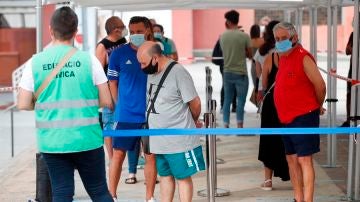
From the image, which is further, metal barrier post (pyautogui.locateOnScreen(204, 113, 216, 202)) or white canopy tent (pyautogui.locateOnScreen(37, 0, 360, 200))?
white canopy tent (pyautogui.locateOnScreen(37, 0, 360, 200))

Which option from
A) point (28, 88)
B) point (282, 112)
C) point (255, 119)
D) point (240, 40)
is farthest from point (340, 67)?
point (28, 88)

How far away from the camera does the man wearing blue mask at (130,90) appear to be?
24.4 ft

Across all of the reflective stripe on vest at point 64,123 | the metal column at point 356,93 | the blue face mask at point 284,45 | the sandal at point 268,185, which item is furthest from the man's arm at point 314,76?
the reflective stripe on vest at point 64,123

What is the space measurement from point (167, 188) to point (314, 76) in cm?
154

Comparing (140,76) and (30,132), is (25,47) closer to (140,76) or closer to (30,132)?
(30,132)

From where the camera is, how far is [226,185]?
881 cm

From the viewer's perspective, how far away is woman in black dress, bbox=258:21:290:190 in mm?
7750

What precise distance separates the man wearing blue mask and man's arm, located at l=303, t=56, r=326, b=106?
1.55 m

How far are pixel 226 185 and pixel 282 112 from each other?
6.60ft

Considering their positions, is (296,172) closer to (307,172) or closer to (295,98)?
(307,172)

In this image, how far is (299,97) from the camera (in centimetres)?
689

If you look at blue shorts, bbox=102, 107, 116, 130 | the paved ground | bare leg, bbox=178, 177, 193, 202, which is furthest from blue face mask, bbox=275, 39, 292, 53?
blue shorts, bbox=102, 107, 116, 130

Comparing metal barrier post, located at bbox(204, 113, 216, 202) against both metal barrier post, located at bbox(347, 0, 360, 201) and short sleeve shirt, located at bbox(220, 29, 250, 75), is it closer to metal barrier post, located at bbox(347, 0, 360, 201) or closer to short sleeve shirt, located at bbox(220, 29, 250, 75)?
metal barrier post, located at bbox(347, 0, 360, 201)

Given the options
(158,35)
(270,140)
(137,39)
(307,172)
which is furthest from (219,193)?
(158,35)
